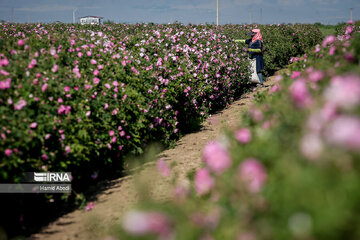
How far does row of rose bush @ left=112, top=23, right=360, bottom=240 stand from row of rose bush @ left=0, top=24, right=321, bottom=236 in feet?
8.35

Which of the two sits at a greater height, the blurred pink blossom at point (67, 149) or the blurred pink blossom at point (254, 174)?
the blurred pink blossom at point (254, 174)

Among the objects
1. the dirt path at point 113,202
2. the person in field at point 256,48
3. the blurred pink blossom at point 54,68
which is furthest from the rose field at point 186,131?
the person in field at point 256,48

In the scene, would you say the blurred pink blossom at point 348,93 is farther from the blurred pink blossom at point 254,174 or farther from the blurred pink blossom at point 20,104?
the blurred pink blossom at point 20,104

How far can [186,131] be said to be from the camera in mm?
8297

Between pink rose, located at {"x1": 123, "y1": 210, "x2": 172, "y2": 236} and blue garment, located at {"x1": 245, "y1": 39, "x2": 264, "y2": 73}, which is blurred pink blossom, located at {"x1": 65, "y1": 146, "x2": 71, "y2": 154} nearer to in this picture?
pink rose, located at {"x1": 123, "y1": 210, "x2": 172, "y2": 236}

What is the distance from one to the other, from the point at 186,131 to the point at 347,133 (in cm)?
711

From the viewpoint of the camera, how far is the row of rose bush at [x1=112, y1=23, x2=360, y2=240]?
1236 mm

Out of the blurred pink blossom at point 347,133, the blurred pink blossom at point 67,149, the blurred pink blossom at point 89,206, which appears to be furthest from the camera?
the blurred pink blossom at point 89,206

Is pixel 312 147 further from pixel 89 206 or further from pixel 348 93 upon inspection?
pixel 89 206

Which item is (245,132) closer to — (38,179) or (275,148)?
(275,148)

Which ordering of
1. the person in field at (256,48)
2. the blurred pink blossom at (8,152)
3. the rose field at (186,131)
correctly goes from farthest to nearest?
the person in field at (256,48) < the blurred pink blossom at (8,152) < the rose field at (186,131)

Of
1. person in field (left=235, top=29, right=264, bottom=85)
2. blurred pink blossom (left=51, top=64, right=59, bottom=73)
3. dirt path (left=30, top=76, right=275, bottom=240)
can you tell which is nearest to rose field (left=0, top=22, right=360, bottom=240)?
blurred pink blossom (left=51, top=64, right=59, bottom=73)

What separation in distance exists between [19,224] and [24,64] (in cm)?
193

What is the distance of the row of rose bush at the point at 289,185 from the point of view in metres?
1.24
